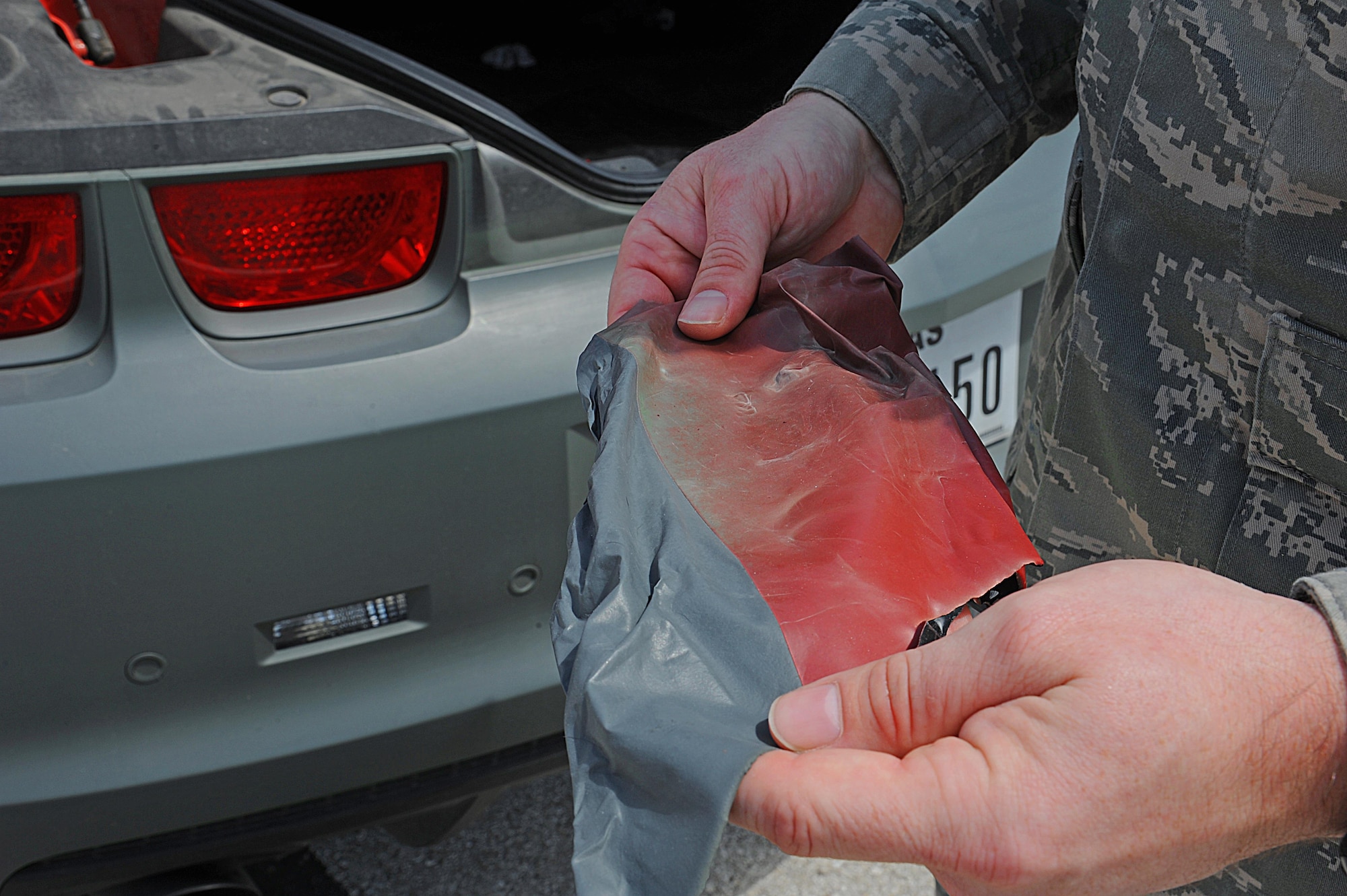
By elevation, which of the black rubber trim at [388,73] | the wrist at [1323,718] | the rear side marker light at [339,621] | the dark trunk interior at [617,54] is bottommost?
the rear side marker light at [339,621]

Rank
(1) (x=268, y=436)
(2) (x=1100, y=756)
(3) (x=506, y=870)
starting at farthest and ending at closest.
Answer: (3) (x=506, y=870) < (1) (x=268, y=436) < (2) (x=1100, y=756)

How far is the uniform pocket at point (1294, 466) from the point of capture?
2.87ft

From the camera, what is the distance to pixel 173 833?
4.53ft

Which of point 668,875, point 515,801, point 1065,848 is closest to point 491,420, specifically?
point 668,875

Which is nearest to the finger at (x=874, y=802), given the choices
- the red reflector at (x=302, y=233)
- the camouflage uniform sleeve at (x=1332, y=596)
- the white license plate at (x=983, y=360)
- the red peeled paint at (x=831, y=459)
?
the red peeled paint at (x=831, y=459)

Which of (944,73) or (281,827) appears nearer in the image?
(944,73)

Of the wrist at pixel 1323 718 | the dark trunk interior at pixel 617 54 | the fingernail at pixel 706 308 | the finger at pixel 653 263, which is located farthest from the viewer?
the dark trunk interior at pixel 617 54

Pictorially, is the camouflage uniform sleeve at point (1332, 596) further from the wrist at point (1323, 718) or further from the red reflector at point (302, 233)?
the red reflector at point (302, 233)

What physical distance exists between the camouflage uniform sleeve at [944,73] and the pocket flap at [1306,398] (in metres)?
0.53

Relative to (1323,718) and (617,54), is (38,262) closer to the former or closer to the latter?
(1323,718)

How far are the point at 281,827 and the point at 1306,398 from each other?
126 cm

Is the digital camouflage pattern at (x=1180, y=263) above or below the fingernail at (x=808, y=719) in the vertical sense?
above

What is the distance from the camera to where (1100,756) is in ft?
2.24

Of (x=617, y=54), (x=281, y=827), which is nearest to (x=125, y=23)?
(x=281, y=827)
